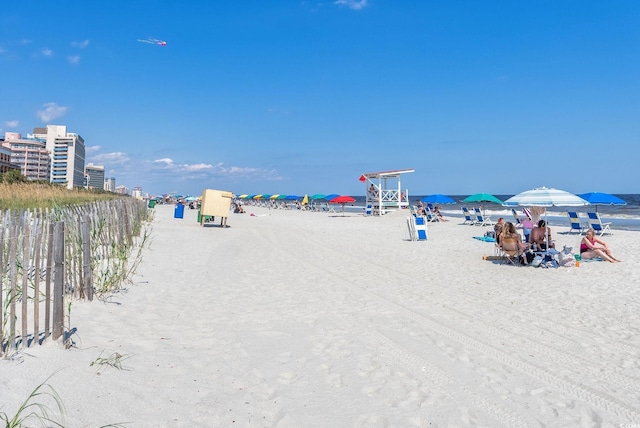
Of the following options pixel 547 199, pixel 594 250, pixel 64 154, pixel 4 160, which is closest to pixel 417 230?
pixel 547 199

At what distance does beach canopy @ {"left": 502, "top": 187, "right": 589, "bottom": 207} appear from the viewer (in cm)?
978

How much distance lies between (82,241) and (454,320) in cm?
442

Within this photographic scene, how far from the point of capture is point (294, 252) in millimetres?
11781

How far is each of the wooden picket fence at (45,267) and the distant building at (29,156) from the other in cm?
10369

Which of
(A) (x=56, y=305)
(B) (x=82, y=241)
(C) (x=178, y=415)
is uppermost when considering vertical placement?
(B) (x=82, y=241)

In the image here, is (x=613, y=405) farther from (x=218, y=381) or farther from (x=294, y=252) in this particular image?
(x=294, y=252)

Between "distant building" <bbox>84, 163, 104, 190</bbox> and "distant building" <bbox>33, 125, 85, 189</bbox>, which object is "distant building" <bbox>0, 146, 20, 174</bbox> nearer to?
"distant building" <bbox>33, 125, 85, 189</bbox>

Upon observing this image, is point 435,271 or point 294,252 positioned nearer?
point 435,271

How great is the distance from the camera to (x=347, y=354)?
13.5ft

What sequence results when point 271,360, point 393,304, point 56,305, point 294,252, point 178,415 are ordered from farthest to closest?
point 294,252 → point 393,304 → point 271,360 → point 56,305 → point 178,415

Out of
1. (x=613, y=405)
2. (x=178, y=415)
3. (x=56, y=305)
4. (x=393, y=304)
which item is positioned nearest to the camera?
(x=178, y=415)

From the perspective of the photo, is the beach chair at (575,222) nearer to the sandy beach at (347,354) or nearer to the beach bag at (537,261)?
the beach bag at (537,261)

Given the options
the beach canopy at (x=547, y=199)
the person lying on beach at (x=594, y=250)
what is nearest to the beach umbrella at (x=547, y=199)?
the beach canopy at (x=547, y=199)

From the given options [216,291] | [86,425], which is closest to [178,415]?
[86,425]
